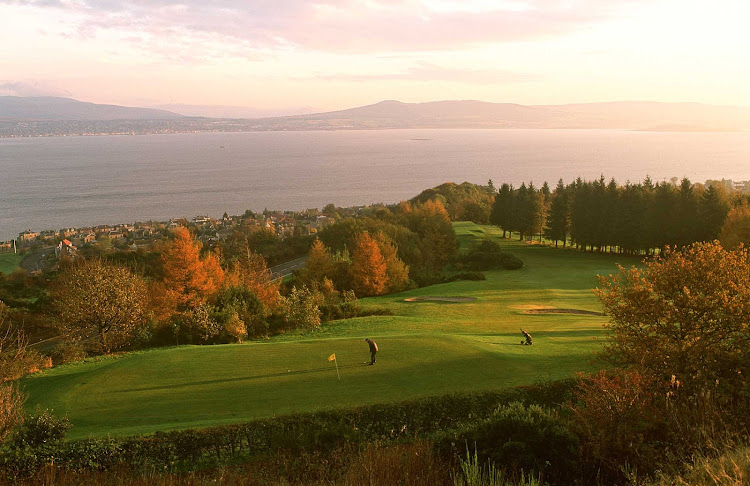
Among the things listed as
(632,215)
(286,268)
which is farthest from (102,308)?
(632,215)

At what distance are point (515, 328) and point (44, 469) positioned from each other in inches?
884

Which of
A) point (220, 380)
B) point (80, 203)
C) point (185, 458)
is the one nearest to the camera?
point (185, 458)

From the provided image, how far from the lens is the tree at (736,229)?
46.2 metres

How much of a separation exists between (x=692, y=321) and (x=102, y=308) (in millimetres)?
27973

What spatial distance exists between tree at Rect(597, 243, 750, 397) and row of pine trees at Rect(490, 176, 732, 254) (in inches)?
1910

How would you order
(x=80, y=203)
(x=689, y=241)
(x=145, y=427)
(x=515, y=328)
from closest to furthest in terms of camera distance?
(x=145, y=427) → (x=515, y=328) → (x=689, y=241) → (x=80, y=203)

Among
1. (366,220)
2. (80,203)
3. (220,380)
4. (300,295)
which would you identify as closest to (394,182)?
(80,203)

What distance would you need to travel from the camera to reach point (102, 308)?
95.5 feet

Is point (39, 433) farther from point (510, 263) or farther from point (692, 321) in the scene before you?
point (510, 263)

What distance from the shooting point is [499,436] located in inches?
458

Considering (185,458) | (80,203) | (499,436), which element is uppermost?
(499,436)

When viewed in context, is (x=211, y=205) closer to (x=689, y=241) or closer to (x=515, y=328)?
(x=689, y=241)

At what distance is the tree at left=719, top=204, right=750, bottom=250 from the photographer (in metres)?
46.2

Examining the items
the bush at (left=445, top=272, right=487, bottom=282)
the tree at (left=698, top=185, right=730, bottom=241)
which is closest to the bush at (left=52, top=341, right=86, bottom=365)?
the bush at (left=445, top=272, right=487, bottom=282)
